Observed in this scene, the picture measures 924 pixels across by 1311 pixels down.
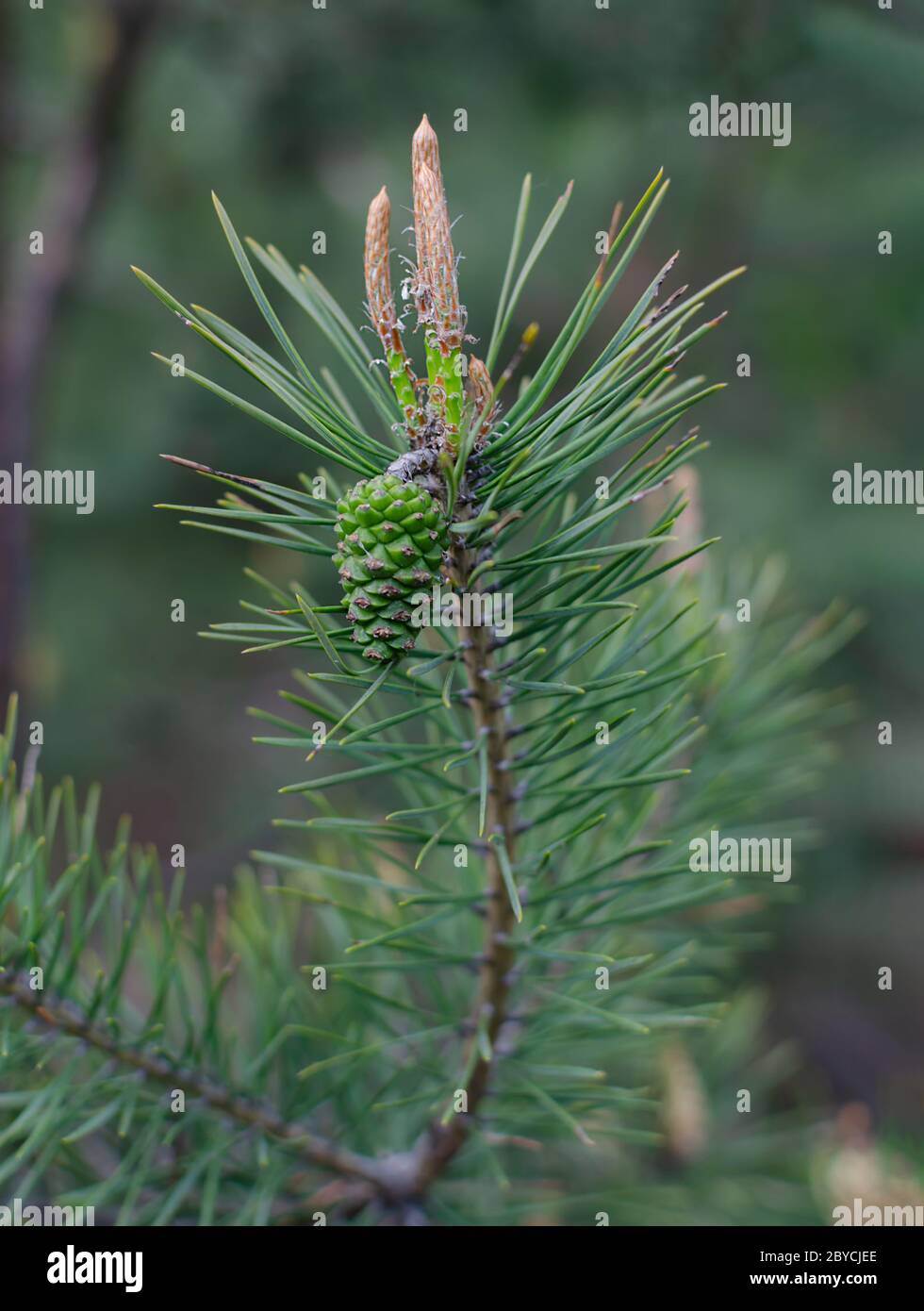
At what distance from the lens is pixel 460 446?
456 millimetres

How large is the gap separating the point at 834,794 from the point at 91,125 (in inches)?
70.3

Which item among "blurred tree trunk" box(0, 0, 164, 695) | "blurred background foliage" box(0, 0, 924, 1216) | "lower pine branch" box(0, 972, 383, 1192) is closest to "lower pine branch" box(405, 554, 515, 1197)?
"lower pine branch" box(0, 972, 383, 1192)

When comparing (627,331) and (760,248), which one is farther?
(760,248)

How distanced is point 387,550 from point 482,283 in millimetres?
1579

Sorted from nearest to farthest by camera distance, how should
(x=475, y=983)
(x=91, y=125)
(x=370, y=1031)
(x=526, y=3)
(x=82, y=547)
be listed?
(x=475, y=983)
(x=370, y=1031)
(x=526, y=3)
(x=91, y=125)
(x=82, y=547)

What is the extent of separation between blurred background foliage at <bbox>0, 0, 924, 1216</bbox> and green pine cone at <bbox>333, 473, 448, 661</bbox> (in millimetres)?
851

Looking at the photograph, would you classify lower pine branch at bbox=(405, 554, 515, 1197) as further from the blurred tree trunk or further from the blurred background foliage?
the blurred tree trunk

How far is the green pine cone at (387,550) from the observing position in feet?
1.45

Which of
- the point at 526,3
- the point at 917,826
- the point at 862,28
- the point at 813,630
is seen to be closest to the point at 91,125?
the point at 526,3

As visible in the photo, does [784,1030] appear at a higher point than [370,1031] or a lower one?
lower

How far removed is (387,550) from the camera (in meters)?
0.44

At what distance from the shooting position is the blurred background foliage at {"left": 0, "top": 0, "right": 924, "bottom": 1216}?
1.25 metres

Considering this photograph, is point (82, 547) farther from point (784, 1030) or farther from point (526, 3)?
point (784, 1030)

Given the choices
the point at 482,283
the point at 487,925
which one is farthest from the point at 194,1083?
the point at 482,283
